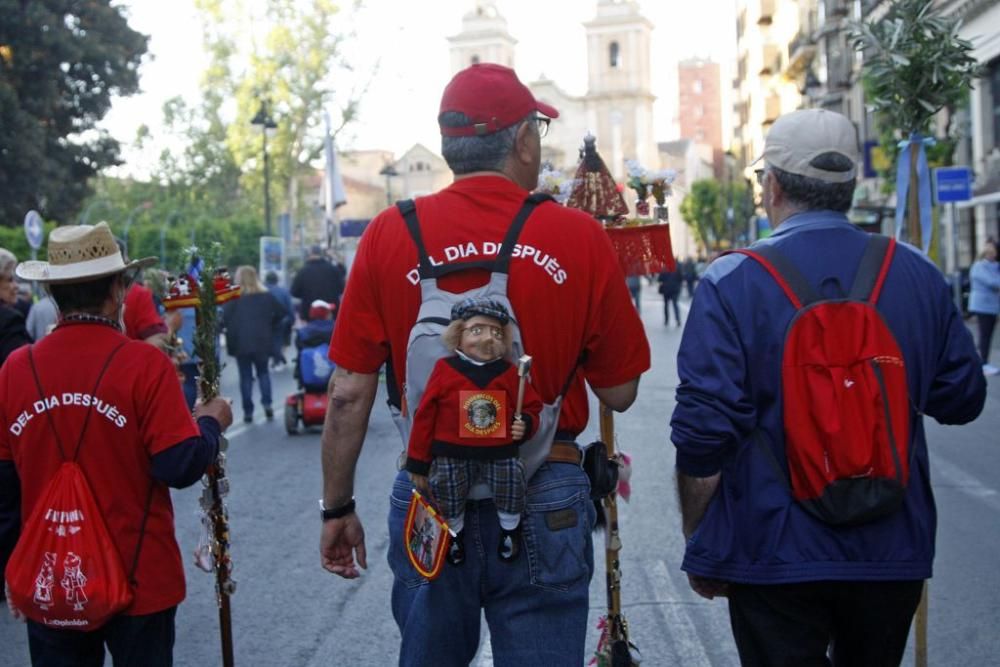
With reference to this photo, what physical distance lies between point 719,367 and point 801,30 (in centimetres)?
6019

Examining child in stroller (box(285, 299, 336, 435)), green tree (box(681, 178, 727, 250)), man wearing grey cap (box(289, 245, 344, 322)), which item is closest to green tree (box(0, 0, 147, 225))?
man wearing grey cap (box(289, 245, 344, 322))

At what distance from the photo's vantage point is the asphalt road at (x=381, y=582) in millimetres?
5898

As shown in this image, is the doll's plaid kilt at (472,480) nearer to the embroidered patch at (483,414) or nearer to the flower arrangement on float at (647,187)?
the embroidered patch at (483,414)

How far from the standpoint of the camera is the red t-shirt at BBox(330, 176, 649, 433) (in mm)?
3092

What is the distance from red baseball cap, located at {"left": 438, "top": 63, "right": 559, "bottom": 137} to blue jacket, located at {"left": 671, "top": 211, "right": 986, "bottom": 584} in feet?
2.02

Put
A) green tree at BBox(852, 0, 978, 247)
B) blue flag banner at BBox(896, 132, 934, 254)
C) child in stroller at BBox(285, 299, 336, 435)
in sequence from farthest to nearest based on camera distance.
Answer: child in stroller at BBox(285, 299, 336, 435), green tree at BBox(852, 0, 978, 247), blue flag banner at BBox(896, 132, 934, 254)

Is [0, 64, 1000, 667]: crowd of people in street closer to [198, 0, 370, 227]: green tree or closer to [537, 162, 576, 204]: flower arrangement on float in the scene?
[537, 162, 576, 204]: flower arrangement on float

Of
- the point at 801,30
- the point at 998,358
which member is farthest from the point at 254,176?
the point at 998,358

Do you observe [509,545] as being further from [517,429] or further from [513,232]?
[513,232]

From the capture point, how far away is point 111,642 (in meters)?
3.62

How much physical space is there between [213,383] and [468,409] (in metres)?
2.36

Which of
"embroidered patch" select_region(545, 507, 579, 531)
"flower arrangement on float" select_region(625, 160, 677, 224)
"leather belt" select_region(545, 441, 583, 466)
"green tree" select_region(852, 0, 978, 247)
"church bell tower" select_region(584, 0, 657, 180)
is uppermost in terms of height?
"church bell tower" select_region(584, 0, 657, 180)

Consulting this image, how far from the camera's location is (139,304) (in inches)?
358

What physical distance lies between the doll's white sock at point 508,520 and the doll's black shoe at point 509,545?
0.02 m
